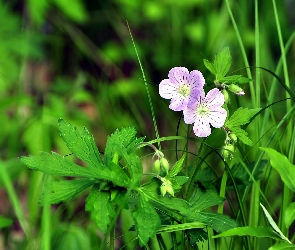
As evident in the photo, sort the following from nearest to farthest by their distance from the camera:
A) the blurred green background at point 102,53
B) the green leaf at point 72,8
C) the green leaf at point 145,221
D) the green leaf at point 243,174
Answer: the green leaf at point 145,221 → the green leaf at point 243,174 → the blurred green background at point 102,53 → the green leaf at point 72,8

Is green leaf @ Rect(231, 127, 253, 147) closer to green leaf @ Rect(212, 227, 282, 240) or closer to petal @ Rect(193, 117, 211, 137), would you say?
petal @ Rect(193, 117, 211, 137)

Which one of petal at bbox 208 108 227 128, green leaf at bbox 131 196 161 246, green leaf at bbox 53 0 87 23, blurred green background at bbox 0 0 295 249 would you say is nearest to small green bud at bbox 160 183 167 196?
green leaf at bbox 131 196 161 246

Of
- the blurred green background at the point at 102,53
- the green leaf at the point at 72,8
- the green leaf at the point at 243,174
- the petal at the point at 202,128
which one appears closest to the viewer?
the petal at the point at 202,128

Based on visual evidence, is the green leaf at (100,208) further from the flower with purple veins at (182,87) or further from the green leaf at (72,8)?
the green leaf at (72,8)

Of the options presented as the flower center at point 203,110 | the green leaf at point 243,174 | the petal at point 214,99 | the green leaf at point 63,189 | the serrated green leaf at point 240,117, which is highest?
the petal at point 214,99

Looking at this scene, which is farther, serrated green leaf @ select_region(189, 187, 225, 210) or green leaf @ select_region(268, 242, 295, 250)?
serrated green leaf @ select_region(189, 187, 225, 210)

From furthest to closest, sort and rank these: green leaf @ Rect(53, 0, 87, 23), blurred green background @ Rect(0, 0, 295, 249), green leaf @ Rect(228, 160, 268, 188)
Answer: green leaf @ Rect(53, 0, 87, 23) → blurred green background @ Rect(0, 0, 295, 249) → green leaf @ Rect(228, 160, 268, 188)

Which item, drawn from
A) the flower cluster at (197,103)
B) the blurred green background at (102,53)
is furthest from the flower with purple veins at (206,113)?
the blurred green background at (102,53)

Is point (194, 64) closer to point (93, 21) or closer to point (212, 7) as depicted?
point (212, 7)
